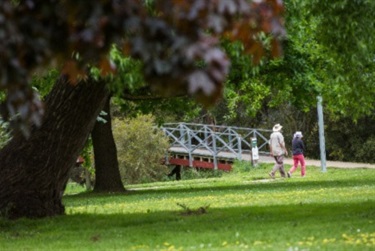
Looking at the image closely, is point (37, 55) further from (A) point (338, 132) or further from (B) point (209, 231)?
(A) point (338, 132)

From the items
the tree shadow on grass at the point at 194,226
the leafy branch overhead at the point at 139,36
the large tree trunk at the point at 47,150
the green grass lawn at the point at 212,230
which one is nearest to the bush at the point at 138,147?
the green grass lawn at the point at 212,230

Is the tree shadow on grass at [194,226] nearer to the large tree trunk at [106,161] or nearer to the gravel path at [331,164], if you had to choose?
the large tree trunk at [106,161]

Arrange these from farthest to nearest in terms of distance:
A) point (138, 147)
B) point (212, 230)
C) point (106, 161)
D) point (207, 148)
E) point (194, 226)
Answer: point (207, 148), point (138, 147), point (106, 161), point (194, 226), point (212, 230)

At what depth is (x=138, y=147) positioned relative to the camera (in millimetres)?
46031

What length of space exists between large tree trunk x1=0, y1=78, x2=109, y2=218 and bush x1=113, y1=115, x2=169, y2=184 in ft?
94.6

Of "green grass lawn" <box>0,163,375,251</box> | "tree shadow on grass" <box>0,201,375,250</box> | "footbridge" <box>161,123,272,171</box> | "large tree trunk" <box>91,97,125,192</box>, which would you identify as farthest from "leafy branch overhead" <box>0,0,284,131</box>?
"footbridge" <box>161,123,272,171</box>

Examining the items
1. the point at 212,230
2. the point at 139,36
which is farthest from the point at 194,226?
the point at 139,36

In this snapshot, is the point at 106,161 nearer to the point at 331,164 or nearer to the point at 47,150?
the point at 47,150

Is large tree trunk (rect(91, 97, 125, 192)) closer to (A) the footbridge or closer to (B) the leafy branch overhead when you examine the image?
(A) the footbridge

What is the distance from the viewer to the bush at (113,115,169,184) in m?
46.1

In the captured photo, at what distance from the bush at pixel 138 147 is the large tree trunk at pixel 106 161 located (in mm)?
14317

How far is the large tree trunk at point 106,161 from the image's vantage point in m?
31.2

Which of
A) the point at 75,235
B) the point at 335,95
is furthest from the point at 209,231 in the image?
the point at 335,95

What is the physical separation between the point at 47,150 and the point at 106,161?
1457 centimetres
